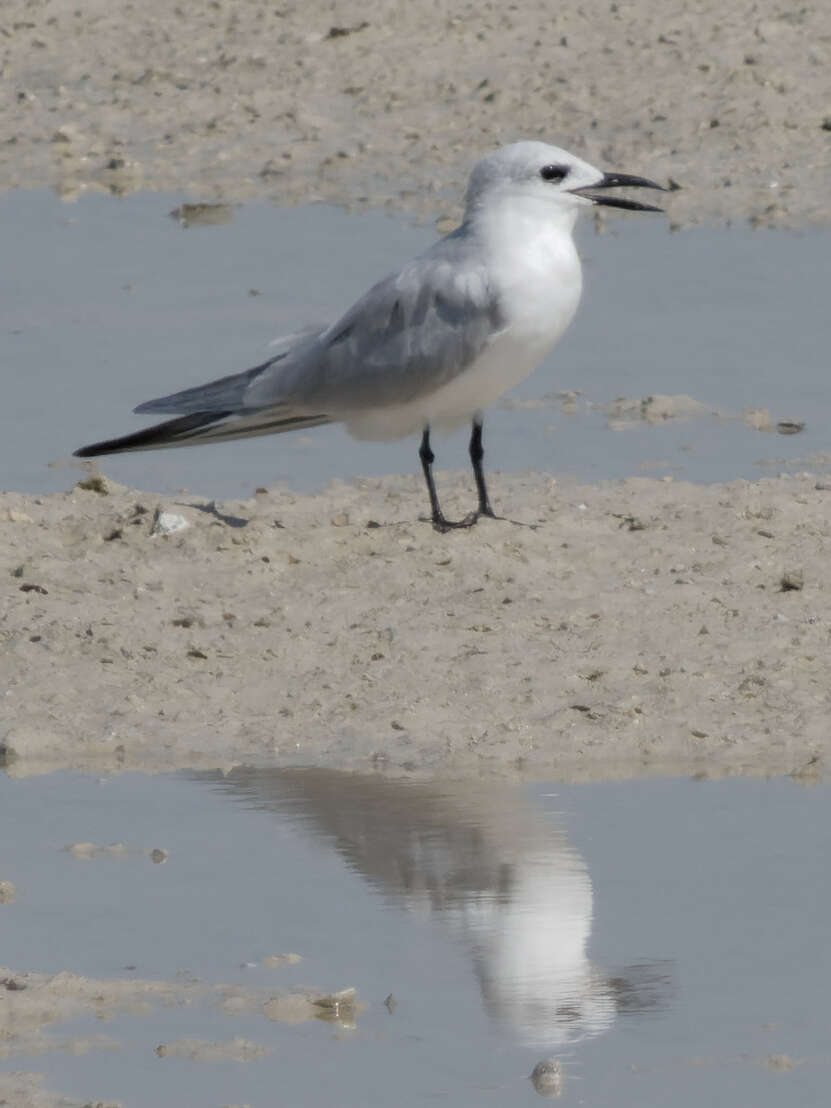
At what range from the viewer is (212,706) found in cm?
587

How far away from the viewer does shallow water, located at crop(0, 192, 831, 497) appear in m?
8.13

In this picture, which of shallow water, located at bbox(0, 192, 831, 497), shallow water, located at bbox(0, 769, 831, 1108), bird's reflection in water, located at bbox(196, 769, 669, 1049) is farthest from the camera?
shallow water, located at bbox(0, 192, 831, 497)

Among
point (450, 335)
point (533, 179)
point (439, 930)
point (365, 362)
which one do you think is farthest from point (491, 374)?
point (439, 930)

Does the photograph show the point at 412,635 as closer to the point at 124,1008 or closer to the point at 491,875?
the point at 491,875

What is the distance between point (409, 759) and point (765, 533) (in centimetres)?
188

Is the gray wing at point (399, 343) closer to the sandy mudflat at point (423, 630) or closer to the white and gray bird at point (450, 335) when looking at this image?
the white and gray bird at point (450, 335)

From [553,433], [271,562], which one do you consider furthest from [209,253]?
[271,562]

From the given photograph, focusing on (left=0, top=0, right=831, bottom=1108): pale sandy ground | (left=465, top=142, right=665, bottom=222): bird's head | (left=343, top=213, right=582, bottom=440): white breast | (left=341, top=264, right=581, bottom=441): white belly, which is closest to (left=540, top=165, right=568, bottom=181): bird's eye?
(left=465, top=142, right=665, bottom=222): bird's head

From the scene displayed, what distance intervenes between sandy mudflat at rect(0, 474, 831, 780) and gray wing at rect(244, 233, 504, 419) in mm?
356

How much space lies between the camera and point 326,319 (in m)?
9.38

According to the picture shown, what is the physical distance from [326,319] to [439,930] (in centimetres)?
515

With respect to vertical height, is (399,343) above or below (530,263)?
below

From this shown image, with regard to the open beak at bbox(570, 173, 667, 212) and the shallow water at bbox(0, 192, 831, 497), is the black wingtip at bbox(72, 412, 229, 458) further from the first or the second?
the open beak at bbox(570, 173, 667, 212)

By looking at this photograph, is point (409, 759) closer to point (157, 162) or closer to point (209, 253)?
point (209, 253)
